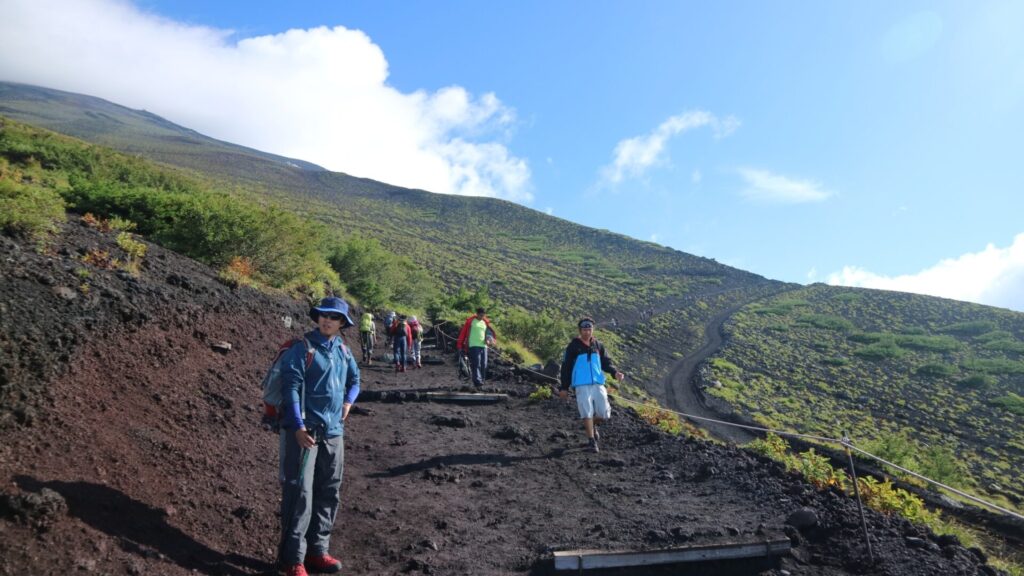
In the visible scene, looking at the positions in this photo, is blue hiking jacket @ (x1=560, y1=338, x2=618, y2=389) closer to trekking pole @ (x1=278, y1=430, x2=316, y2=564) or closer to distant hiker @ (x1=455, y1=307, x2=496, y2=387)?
distant hiker @ (x1=455, y1=307, x2=496, y2=387)

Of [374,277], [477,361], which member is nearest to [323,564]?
[477,361]

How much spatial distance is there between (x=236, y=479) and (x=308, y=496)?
5.50ft

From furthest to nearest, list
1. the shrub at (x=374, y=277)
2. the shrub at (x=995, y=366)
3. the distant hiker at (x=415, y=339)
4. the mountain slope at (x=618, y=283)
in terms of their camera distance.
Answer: the shrub at (x=995, y=366) < the mountain slope at (x=618, y=283) < the shrub at (x=374, y=277) < the distant hiker at (x=415, y=339)

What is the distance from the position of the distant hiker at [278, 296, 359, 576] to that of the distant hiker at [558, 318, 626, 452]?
3.73m

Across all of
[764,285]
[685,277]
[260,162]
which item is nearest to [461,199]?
[260,162]

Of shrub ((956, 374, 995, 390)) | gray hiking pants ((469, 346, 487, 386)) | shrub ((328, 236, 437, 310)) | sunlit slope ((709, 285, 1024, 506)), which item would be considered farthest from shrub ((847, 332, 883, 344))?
gray hiking pants ((469, 346, 487, 386))

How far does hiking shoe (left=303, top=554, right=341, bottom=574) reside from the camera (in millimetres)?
3854

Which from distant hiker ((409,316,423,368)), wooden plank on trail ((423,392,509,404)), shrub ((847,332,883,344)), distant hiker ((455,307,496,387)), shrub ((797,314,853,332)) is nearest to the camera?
wooden plank on trail ((423,392,509,404))

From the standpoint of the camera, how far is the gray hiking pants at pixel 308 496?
11.9ft

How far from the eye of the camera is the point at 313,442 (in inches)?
143

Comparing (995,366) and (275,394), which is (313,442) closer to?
(275,394)

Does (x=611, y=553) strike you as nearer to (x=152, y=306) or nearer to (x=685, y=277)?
(x=152, y=306)

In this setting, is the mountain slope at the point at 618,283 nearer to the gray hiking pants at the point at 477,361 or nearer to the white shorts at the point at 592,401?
the gray hiking pants at the point at 477,361

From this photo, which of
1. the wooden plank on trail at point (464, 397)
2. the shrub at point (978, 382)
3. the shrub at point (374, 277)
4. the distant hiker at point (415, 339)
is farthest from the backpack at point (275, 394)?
the shrub at point (978, 382)
